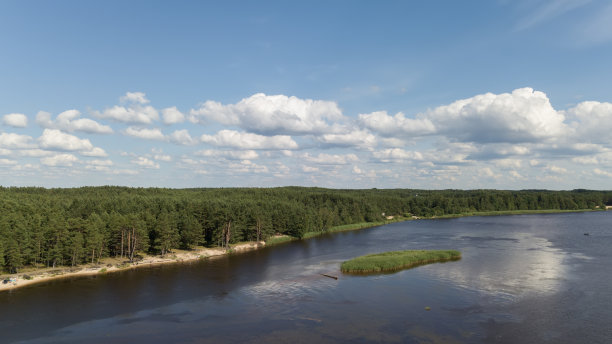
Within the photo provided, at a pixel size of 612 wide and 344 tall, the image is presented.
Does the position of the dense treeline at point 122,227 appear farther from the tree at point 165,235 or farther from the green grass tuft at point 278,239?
the green grass tuft at point 278,239

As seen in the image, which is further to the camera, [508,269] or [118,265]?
[118,265]

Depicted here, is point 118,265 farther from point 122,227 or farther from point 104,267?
point 122,227

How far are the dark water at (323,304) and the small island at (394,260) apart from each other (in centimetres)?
337

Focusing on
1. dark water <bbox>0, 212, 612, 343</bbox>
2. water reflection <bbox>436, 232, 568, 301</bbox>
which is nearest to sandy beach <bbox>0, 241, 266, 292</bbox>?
dark water <bbox>0, 212, 612, 343</bbox>

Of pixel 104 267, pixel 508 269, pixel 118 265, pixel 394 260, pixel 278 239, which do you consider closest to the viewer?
pixel 508 269

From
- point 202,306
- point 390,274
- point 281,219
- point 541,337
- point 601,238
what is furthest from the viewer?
point 281,219

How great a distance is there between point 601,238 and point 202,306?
116 m

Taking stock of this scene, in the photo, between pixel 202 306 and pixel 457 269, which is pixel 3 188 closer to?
pixel 202 306

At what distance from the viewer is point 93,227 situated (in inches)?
2950

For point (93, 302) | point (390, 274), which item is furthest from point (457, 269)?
point (93, 302)

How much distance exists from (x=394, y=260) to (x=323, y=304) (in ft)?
92.8

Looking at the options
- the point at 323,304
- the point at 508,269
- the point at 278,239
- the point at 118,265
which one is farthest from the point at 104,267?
the point at 508,269

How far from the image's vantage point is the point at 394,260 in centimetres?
7425

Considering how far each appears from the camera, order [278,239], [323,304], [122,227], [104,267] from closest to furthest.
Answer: [323,304] < [104,267] < [122,227] < [278,239]
